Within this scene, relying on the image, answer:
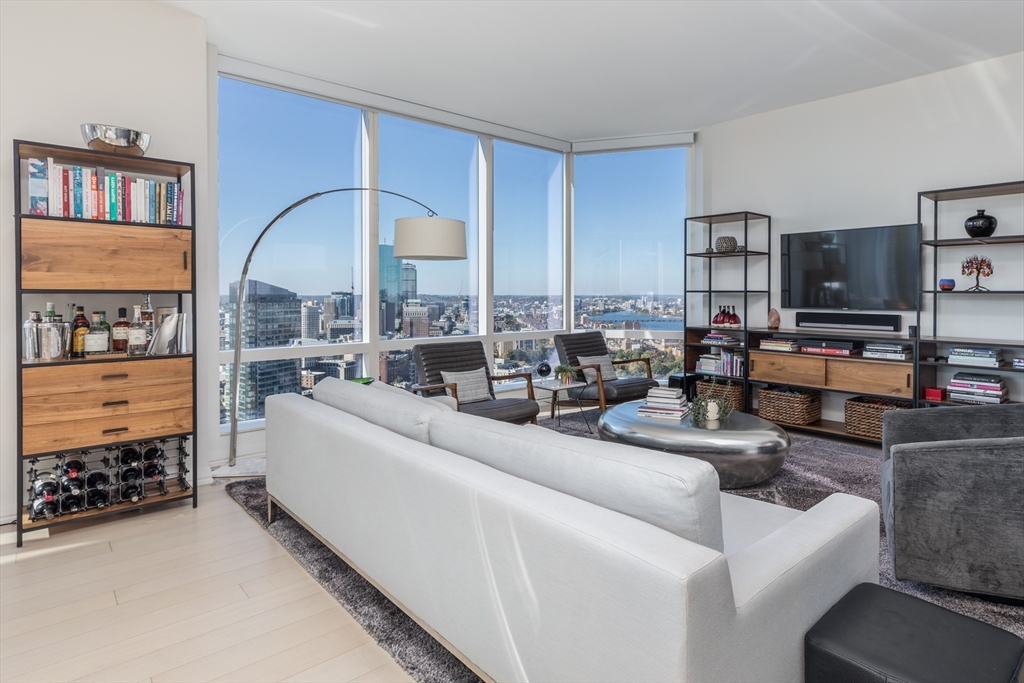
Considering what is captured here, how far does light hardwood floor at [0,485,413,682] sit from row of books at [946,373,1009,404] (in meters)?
4.32

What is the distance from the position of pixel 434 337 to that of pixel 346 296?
991 millimetres

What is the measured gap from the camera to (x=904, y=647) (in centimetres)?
131

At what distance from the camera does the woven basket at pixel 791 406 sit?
201 inches

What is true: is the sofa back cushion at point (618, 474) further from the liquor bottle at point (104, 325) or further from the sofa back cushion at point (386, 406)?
the liquor bottle at point (104, 325)

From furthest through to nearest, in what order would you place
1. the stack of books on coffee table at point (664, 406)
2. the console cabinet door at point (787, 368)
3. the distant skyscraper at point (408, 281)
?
the distant skyscraper at point (408, 281) → the console cabinet door at point (787, 368) → the stack of books on coffee table at point (664, 406)

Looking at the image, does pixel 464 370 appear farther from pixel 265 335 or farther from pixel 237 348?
pixel 237 348

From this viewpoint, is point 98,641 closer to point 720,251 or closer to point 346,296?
point 346,296

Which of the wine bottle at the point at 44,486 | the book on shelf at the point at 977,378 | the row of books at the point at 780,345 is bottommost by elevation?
the wine bottle at the point at 44,486

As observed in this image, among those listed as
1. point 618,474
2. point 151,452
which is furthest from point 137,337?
point 618,474

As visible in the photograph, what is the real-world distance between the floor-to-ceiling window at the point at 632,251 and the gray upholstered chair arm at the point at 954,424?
3301 millimetres

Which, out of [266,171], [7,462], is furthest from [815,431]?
[7,462]

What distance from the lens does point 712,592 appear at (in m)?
1.15

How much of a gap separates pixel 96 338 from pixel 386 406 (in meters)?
1.82

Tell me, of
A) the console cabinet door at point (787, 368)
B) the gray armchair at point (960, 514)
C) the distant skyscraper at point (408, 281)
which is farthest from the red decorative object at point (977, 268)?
the distant skyscraper at point (408, 281)
